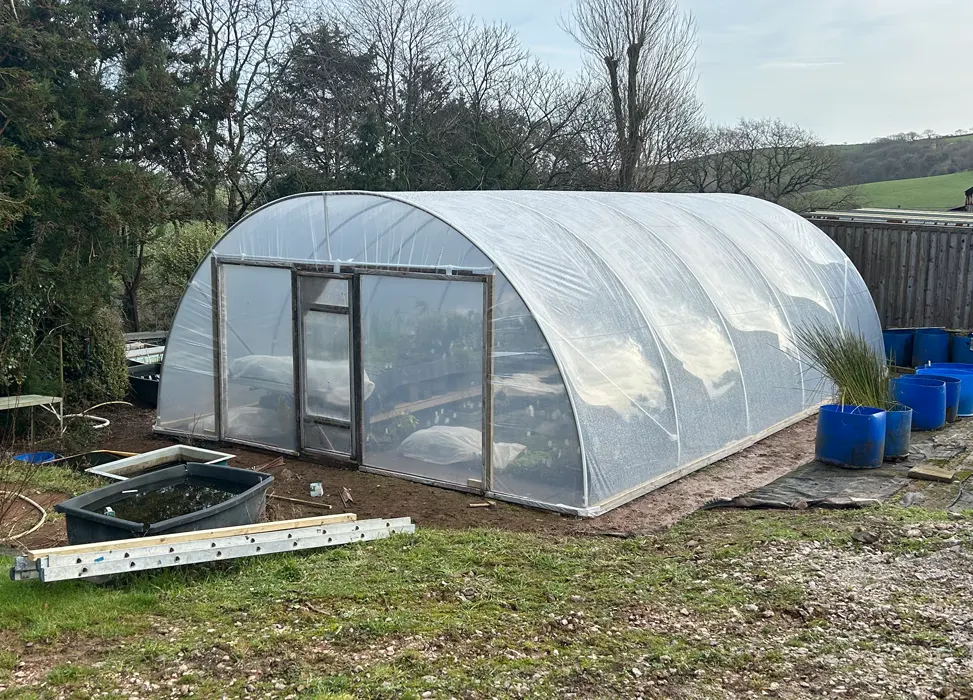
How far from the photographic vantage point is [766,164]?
23.3 m

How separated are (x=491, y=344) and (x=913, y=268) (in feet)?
29.1

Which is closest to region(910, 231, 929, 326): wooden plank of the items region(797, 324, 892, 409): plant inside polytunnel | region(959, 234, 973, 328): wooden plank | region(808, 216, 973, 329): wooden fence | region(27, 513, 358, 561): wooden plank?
region(808, 216, 973, 329): wooden fence

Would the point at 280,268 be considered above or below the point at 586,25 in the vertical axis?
below

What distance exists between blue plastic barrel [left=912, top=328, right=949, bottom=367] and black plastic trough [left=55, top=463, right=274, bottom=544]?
31.4ft

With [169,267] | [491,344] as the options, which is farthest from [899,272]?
[169,267]

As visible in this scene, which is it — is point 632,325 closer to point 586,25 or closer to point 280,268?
point 280,268

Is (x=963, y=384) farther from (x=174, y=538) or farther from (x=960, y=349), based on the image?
(x=174, y=538)

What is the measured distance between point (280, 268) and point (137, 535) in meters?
4.25

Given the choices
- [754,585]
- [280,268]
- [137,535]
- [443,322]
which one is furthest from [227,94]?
[754,585]

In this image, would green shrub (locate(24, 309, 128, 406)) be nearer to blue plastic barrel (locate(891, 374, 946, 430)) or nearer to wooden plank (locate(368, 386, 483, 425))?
wooden plank (locate(368, 386, 483, 425))

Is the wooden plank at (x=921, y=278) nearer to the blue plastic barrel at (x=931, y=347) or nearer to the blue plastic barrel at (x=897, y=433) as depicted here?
the blue plastic barrel at (x=931, y=347)

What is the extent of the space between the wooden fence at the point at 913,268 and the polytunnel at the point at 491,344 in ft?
13.4

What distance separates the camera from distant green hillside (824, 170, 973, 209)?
28688 millimetres

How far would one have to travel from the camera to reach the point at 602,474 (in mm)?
7137
